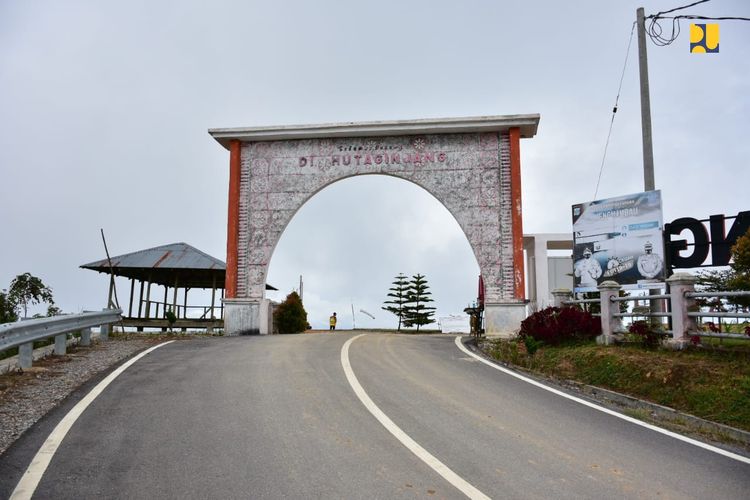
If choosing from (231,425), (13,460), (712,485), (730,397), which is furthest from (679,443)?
(13,460)

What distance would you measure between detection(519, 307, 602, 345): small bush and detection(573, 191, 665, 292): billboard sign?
198cm

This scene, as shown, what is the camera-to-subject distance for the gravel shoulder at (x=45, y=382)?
7.00 meters

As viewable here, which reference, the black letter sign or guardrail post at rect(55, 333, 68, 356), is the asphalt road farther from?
the black letter sign

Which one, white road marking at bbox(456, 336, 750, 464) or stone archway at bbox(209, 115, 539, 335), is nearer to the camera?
white road marking at bbox(456, 336, 750, 464)

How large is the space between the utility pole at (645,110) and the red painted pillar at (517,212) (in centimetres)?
545

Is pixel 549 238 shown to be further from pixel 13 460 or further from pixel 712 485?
pixel 13 460

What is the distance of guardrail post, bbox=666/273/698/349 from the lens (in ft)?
37.4

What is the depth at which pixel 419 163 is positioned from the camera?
2144cm

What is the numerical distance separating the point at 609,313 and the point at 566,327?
4.02 ft

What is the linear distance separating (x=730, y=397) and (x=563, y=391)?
2.46 m

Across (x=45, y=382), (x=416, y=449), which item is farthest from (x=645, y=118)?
(x=45, y=382)

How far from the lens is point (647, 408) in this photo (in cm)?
925

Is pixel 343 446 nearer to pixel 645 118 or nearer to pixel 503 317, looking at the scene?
pixel 645 118

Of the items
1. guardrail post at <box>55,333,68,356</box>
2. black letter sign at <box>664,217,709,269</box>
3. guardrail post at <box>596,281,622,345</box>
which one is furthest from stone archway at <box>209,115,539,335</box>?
guardrail post at <box>55,333,68,356</box>
